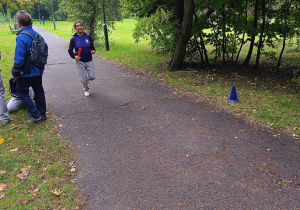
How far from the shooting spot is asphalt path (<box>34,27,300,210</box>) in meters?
3.21

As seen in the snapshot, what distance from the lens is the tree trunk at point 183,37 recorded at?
8.80 metres

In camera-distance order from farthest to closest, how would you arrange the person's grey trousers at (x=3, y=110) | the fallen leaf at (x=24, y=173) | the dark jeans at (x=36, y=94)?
the person's grey trousers at (x=3, y=110) < the dark jeans at (x=36, y=94) < the fallen leaf at (x=24, y=173)

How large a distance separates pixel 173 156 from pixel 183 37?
630cm

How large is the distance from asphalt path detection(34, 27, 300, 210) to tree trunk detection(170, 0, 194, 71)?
3199 millimetres

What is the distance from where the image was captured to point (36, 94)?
5379mm

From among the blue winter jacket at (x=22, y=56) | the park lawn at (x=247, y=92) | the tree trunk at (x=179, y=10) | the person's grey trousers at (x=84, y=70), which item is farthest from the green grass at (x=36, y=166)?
the tree trunk at (x=179, y=10)

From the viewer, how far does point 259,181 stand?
349cm

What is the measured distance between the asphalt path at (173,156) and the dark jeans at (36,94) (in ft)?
1.75

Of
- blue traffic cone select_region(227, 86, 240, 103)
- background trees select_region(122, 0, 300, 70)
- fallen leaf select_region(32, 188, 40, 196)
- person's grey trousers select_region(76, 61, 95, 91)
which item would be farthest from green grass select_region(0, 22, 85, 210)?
background trees select_region(122, 0, 300, 70)

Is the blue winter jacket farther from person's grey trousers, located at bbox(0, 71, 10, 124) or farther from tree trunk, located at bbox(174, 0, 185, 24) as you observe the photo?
tree trunk, located at bbox(174, 0, 185, 24)

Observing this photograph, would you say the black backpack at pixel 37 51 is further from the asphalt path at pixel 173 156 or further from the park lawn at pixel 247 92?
the park lawn at pixel 247 92

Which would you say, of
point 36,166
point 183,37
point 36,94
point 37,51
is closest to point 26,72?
point 37,51

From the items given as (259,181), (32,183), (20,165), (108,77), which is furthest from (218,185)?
(108,77)

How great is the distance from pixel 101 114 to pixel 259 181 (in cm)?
361
